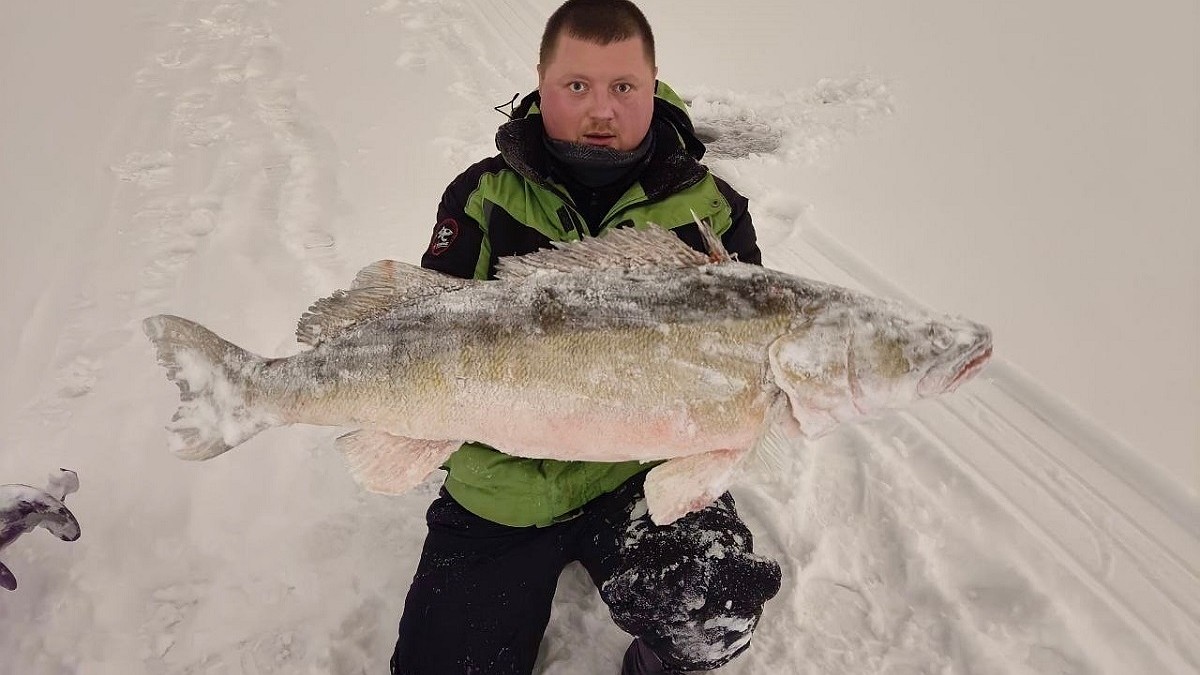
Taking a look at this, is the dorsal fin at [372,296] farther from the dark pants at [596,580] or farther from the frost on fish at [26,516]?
the frost on fish at [26,516]

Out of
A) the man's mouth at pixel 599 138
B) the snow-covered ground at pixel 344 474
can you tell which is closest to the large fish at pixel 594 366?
the snow-covered ground at pixel 344 474

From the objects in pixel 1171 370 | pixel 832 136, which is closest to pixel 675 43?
pixel 832 136

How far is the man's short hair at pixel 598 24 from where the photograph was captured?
83.8 inches

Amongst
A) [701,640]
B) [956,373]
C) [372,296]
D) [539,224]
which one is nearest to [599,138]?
[539,224]

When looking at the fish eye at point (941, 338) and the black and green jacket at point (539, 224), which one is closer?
the fish eye at point (941, 338)

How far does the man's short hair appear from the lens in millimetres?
2129

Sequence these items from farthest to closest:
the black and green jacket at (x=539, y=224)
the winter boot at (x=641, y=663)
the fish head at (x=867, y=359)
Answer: the black and green jacket at (x=539, y=224)
the winter boot at (x=641, y=663)
the fish head at (x=867, y=359)

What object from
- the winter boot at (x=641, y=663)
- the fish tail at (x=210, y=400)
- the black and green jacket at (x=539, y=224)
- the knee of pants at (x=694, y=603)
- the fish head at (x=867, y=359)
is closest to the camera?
the fish head at (x=867, y=359)

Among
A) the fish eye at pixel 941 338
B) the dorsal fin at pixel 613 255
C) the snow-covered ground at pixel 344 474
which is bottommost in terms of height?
the snow-covered ground at pixel 344 474

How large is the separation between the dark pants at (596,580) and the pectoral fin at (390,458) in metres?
0.54

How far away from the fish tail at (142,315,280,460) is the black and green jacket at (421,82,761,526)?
0.65 m

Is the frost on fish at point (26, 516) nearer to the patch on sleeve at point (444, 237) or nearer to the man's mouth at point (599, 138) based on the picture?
the patch on sleeve at point (444, 237)

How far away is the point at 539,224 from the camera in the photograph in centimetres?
217

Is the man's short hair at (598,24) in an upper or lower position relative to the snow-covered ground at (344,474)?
upper
